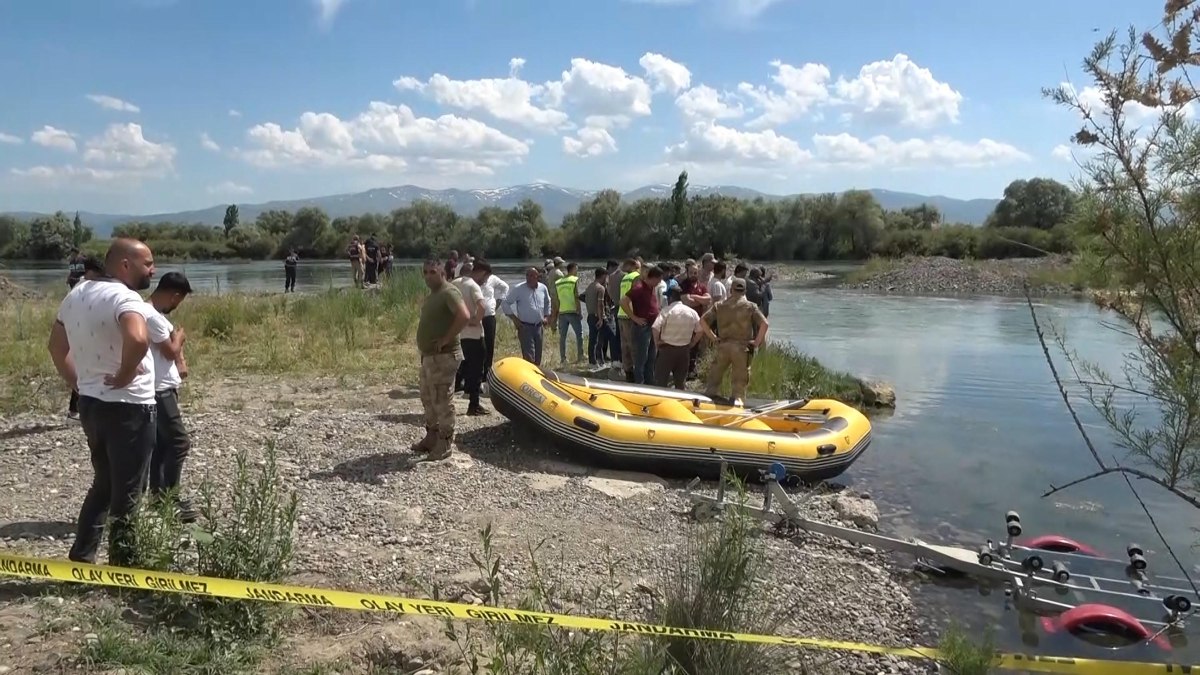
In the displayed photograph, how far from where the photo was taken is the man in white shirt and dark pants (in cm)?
893

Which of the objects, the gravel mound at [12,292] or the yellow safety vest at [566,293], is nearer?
the yellow safety vest at [566,293]

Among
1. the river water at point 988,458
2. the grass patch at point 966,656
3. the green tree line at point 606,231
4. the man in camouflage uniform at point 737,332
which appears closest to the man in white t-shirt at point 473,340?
the man in camouflage uniform at point 737,332

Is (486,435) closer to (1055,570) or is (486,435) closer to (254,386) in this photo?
(254,386)

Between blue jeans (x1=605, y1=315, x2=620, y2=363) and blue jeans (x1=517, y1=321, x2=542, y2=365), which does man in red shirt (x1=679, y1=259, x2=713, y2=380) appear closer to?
blue jeans (x1=605, y1=315, x2=620, y2=363)

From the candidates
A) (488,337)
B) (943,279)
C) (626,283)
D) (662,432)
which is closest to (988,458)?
(662,432)

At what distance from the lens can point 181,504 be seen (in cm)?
476

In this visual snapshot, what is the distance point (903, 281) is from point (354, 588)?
36.5 m

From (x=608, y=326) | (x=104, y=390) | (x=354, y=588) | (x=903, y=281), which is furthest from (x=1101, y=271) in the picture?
(x=903, y=281)

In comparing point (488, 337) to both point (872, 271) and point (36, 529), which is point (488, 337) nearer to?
point (36, 529)

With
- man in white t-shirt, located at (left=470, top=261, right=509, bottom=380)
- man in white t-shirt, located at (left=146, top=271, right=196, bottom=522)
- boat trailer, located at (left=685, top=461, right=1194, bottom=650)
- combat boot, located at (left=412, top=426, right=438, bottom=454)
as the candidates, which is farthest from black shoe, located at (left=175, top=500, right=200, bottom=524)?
man in white t-shirt, located at (left=470, top=261, right=509, bottom=380)

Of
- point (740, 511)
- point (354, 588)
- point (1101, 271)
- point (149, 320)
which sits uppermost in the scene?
point (1101, 271)

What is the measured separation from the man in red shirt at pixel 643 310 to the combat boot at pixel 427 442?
3.68m

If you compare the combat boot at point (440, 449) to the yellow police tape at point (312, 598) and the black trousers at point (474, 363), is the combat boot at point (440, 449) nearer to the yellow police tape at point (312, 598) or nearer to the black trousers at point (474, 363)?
the black trousers at point (474, 363)

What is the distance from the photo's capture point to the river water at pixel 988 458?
6.74 m
